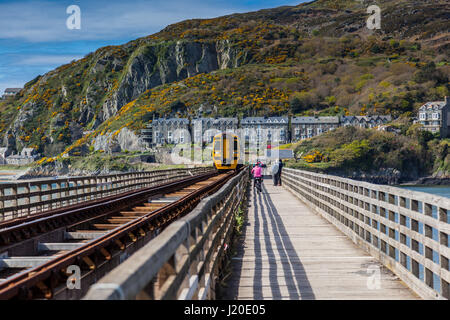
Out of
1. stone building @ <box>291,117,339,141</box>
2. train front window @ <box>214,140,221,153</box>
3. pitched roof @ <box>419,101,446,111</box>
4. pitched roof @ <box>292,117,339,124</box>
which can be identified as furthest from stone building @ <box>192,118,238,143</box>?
train front window @ <box>214,140,221,153</box>

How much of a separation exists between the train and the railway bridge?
25.8m

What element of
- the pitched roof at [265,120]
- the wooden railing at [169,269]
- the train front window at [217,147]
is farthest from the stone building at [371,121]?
the wooden railing at [169,269]

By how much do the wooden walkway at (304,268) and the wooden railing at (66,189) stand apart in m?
5.98

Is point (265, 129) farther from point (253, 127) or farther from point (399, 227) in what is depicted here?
point (399, 227)

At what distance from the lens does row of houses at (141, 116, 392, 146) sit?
139 meters

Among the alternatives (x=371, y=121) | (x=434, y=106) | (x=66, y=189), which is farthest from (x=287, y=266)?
→ (x=371, y=121)

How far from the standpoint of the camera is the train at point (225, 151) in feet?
128

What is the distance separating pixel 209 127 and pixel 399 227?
142851 mm

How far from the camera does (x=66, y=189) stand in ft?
51.7

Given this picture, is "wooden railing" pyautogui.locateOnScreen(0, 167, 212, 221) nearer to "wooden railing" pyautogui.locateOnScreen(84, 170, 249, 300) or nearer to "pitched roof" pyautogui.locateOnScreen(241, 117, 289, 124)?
"wooden railing" pyautogui.locateOnScreen(84, 170, 249, 300)

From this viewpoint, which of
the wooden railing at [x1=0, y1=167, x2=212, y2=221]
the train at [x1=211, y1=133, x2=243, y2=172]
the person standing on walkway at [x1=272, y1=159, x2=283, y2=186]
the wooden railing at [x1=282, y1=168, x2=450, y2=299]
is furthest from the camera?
the train at [x1=211, y1=133, x2=243, y2=172]

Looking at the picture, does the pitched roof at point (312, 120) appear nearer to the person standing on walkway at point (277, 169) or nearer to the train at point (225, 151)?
the train at point (225, 151)

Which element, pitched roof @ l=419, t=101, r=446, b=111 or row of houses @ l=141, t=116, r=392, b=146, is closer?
pitched roof @ l=419, t=101, r=446, b=111
